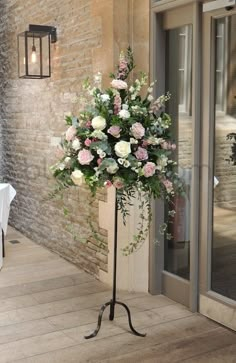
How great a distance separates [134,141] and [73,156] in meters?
0.40

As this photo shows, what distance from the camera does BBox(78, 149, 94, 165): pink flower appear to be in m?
2.91

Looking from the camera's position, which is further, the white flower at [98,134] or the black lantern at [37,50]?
the black lantern at [37,50]

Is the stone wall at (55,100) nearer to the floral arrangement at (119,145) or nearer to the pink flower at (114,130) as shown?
the floral arrangement at (119,145)

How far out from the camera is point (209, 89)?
11.2 feet

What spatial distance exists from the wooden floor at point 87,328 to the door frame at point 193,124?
4.7 inches

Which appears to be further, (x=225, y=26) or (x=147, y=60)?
(x=147, y=60)

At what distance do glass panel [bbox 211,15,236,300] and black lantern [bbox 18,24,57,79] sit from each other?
6.92ft

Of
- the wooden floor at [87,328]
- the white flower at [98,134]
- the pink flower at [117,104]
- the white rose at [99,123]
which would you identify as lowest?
the wooden floor at [87,328]

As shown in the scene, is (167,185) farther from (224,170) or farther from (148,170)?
(224,170)

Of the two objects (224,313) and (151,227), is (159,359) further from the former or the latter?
(151,227)

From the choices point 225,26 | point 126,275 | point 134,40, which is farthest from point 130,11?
point 126,275

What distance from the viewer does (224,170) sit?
343 centimetres

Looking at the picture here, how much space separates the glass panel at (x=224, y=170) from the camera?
3311 mm

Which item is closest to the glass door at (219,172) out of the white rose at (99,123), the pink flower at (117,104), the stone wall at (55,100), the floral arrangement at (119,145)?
the floral arrangement at (119,145)
